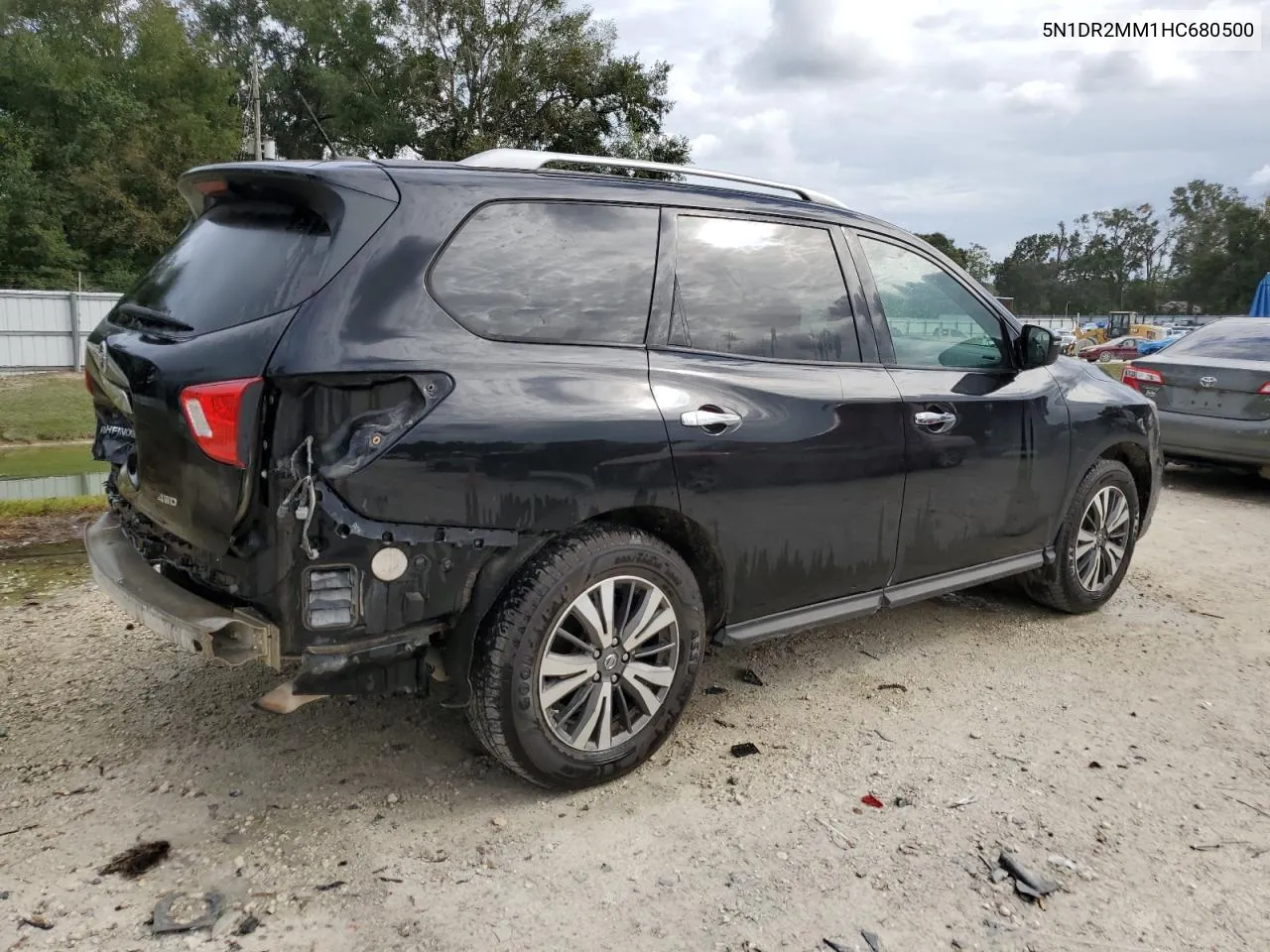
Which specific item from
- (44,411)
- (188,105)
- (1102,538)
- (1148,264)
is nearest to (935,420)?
(1102,538)

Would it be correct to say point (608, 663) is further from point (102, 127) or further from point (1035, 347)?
point (102, 127)

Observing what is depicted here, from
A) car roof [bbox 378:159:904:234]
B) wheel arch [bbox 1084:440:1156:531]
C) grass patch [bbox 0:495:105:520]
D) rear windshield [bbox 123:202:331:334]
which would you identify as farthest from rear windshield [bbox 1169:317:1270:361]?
grass patch [bbox 0:495:105:520]

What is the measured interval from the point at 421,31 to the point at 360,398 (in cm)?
3830

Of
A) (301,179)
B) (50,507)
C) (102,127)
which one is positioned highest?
(102,127)

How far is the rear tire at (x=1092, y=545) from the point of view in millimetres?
4789

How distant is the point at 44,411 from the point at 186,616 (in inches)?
487

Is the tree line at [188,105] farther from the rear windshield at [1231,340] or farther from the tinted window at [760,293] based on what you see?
the tinted window at [760,293]

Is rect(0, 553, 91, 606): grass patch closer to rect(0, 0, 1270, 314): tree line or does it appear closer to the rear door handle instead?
the rear door handle

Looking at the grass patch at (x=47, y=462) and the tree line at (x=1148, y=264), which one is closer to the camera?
the grass patch at (x=47, y=462)

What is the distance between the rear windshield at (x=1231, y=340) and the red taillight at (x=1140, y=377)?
0.39 meters

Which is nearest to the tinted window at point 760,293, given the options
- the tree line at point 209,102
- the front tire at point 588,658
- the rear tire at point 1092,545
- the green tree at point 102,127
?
the front tire at point 588,658

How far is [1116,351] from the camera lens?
114ft

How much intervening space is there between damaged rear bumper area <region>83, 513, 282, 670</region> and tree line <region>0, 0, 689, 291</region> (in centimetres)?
3258

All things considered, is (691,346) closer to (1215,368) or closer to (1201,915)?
(1201,915)
